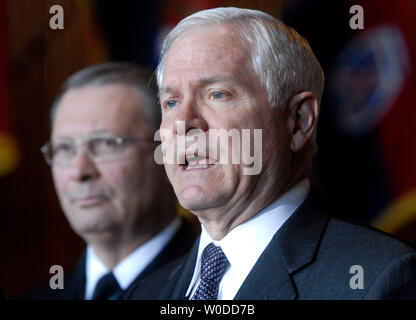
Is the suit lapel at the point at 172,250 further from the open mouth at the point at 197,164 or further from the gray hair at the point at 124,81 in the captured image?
the open mouth at the point at 197,164

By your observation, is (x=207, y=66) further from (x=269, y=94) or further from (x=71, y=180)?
(x=71, y=180)

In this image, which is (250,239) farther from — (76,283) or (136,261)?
(76,283)

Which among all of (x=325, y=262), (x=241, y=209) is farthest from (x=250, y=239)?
(x=325, y=262)

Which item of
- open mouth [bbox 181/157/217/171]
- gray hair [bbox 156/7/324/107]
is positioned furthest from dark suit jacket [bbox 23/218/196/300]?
gray hair [bbox 156/7/324/107]

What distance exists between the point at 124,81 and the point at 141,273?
0.57m

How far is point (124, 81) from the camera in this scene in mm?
2070

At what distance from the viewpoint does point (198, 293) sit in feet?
5.26

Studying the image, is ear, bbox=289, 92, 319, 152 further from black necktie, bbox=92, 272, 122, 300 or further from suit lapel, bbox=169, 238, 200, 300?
black necktie, bbox=92, 272, 122, 300

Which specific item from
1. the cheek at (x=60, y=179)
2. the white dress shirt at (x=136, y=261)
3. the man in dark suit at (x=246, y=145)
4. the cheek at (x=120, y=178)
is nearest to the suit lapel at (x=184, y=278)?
the man in dark suit at (x=246, y=145)

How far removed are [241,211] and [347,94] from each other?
2.34 feet

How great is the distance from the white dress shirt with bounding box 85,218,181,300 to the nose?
0.26 m

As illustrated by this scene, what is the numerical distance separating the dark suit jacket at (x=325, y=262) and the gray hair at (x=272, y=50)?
0.84ft

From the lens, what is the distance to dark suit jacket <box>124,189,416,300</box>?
134 centimetres

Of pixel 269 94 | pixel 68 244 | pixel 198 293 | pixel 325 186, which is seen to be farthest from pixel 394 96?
pixel 68 244
